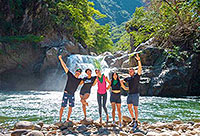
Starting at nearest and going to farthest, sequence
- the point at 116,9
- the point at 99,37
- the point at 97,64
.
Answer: the point at 97,64 → the point at 99,37 → the point at 116,9

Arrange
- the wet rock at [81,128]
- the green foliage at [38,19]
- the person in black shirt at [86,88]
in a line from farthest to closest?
the green foliage at [38,19]
the person in black shirt at [86,88]
the wet rock at [81,128]

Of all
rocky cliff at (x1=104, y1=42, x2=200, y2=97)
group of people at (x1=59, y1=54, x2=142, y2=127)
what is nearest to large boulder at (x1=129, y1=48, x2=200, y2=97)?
rocky cliff at (x1=104, y1=42, x2=200, y2=97)

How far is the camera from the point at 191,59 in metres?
13.6

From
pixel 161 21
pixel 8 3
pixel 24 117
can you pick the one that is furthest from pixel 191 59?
pixel 8 3

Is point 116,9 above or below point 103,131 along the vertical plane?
above

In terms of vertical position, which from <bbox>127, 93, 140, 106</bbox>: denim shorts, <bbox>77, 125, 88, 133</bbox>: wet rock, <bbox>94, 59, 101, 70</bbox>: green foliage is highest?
<bbox>94, 59, 101, 70</bbox>: green foliage

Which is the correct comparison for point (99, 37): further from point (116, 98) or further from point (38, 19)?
point (116, 98)

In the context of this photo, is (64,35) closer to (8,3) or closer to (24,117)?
(8,3)

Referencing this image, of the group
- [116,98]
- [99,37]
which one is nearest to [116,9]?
[99,37]

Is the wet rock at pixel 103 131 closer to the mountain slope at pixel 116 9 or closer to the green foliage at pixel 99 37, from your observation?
the green foliage at pixel 99 37

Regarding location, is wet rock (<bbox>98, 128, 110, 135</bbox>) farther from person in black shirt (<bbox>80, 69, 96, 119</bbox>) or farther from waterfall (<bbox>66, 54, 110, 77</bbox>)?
waterfall (<bbox>66, 54, 110, 77</bbox>)

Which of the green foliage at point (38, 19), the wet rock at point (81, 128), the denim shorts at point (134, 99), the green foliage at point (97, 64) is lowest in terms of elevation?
the wet rock at point (81, 128)

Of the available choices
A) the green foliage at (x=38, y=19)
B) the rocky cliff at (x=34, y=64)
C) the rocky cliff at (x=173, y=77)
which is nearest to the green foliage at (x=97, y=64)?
the rocky cliff at (x=34, y=64)

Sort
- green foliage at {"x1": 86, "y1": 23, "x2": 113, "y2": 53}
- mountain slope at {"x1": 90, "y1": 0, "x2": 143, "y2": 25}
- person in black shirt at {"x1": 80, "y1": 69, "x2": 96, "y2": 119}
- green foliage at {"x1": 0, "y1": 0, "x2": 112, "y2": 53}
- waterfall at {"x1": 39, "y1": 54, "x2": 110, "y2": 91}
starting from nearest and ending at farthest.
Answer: person in black shirt at {"x1": 80, "y1": 69, "x2": 96, "y2": 119}
waterfall at {"x1": 39, "y1": 54, "x2": 110, "y2": 91}
green foliage at {"x1": 0, "y1": 0, "x2": 112, "y2": 53}
green foliage at {"x1": 86, "y1": 23, "x2": 113, "y2": 53}
mountain slope at {"x1": 90, "y1": 0, "x2": 143, "y2": 25}
